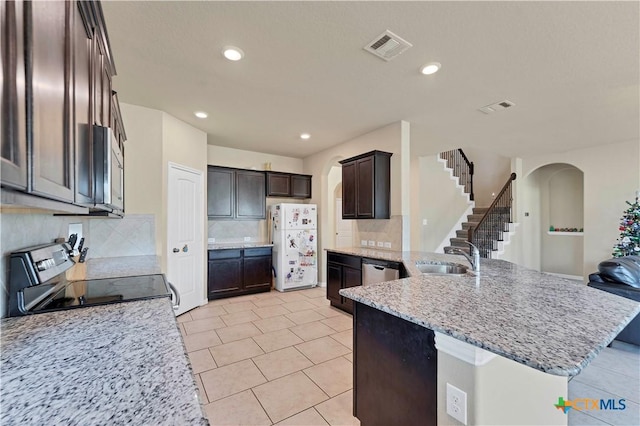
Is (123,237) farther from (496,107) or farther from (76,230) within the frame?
(496,107)

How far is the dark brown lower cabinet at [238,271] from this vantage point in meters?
4.64

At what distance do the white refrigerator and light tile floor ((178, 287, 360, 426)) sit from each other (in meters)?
0.96

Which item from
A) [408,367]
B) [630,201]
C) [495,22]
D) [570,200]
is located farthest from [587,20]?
[570,200]

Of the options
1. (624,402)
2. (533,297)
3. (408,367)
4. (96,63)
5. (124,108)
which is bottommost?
(624,402)

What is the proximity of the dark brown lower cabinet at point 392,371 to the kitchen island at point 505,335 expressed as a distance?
0.01 m

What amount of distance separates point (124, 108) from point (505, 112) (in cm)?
483

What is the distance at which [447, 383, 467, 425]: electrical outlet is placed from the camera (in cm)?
116

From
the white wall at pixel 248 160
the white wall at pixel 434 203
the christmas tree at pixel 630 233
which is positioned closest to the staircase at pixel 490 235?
the white wall at pixel 434 203

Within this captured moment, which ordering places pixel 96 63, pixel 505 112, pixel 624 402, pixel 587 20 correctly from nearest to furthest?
pixel 96 63 < pixel 587 20 < pixel 624 402 < pixel 505 112

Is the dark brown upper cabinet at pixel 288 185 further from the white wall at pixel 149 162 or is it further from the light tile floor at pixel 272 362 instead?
the light tile floor at pixel 272 362

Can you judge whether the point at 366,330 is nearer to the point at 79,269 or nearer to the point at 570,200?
the point at 79,269

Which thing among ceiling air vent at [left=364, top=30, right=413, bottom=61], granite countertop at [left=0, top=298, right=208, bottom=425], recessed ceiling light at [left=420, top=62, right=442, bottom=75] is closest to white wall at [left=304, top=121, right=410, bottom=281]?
recessed ceiling light at [left=420, top=62, right=442, bottom=75]

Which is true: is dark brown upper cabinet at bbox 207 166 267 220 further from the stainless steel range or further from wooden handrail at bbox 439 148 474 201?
wooden handrail at bbox 439 148 474 201

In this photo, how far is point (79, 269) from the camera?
2133 millimetres
